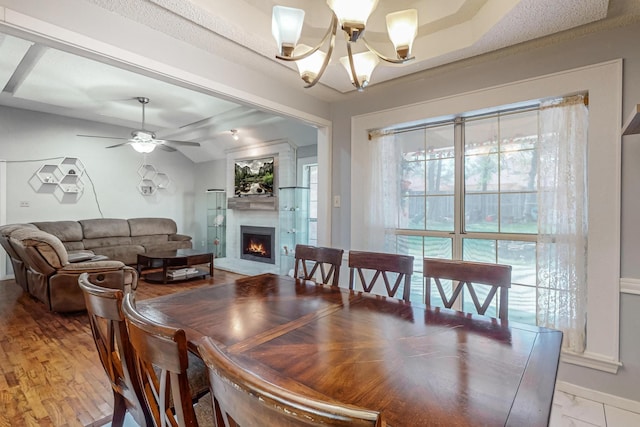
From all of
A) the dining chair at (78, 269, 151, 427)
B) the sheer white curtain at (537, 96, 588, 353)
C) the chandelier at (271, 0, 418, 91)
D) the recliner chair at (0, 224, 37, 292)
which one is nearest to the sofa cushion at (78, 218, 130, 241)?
the recliner chair at (0, 224, 37, 292)

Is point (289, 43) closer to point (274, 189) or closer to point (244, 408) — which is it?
point (244, 408)

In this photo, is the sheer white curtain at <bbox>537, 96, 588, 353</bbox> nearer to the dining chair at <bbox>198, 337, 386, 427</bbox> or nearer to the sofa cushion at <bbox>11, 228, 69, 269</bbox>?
the dining chair at <bbox>198, 337, 386, 427</bbox>

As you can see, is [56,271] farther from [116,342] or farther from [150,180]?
[150,180]

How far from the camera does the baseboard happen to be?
194cm

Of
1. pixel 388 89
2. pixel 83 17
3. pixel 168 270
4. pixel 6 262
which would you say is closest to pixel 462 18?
pixel 388 89

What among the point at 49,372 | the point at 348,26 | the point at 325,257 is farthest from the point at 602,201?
the point at 49,372

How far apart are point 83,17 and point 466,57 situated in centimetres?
250

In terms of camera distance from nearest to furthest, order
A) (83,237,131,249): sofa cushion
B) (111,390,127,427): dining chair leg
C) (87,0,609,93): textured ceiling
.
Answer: (111,390,127,427): dining chair leg < (87,0,609,93): textured ceiling < (83,237,131,249): sofa cushion

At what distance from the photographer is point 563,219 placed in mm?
2158

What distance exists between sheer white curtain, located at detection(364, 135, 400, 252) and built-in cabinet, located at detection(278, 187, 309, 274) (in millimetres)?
2184

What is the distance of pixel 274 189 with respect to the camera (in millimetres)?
5844

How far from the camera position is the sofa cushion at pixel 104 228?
5.70 meters

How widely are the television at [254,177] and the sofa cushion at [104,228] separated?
2.29m

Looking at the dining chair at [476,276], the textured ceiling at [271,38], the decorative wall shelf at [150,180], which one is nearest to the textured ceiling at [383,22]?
the textured ceiling at [271,38]
